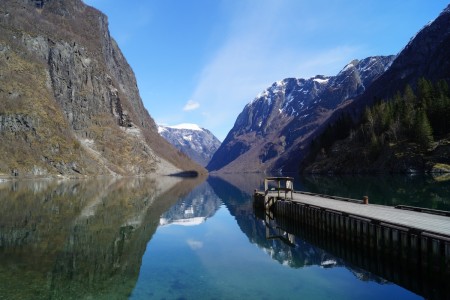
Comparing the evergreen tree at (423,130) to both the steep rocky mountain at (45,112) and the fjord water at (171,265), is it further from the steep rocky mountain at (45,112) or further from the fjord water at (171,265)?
the steep rocky mountain at (45,112)

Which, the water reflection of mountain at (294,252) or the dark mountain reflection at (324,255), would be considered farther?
A: the water reflection of mountain at (294,252)

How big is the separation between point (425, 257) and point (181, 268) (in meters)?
15.0

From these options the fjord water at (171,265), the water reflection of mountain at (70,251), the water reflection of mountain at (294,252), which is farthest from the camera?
the water reflection of mountain at (294,252)

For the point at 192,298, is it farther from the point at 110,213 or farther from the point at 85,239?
the point at 110,213

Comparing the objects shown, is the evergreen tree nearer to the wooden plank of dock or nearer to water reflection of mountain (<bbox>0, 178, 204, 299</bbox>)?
the wooden plank of dock

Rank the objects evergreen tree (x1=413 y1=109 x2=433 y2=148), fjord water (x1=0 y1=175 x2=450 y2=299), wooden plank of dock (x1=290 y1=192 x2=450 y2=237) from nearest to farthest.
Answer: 1. fjord water (x1=0 y1=175 x2=450 y2=299)
2. wooden plank of dock (x1=290 y1=192 x2=450 y2=237)
3. evergreen tree (x1=413 y1=109 x2=433 y2=148)

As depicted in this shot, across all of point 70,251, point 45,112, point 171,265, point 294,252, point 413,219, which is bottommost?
point 171,265

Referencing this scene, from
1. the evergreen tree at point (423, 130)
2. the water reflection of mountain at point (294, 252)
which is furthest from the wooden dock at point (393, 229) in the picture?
the evergreen tree at point (423, 130)

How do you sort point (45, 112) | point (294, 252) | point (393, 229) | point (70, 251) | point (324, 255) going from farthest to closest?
point (45, 112), point (294, 252), point (70, 251), point (324, 255), point (393, 229)

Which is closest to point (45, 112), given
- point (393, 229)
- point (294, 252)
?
point (294, 252)

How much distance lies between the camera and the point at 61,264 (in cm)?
2325

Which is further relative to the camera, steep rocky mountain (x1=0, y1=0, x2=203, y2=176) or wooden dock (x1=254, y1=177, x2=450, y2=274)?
steep rocky mountain (x1=0, y1=0, x2=203, y2=176)

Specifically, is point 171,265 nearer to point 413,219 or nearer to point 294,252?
point 294,252

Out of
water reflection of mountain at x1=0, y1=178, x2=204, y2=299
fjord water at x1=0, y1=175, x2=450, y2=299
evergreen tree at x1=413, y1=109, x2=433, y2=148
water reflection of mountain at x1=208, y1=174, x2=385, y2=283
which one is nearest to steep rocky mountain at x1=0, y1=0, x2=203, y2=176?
water reflection of mountain at x1=0, y1=178, x2=204, y2=299
